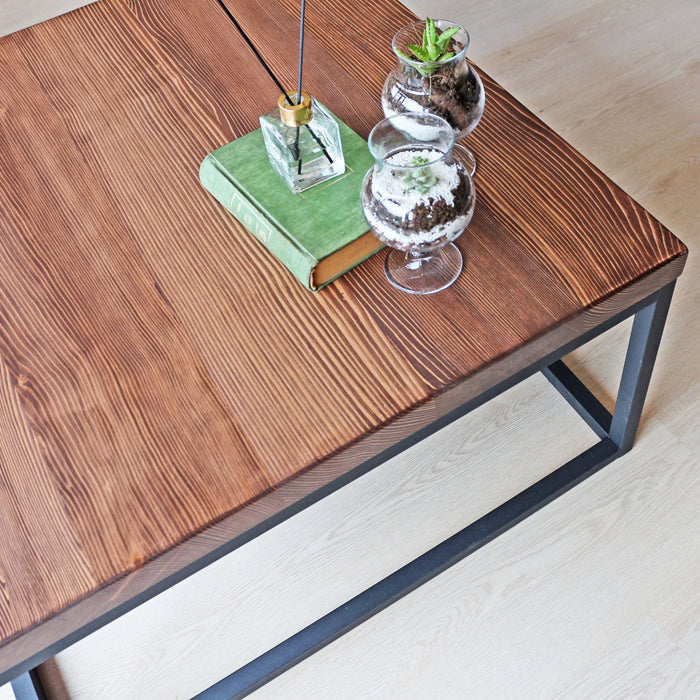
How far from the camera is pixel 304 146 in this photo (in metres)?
0.91

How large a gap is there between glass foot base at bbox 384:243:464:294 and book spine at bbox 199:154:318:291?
100mm

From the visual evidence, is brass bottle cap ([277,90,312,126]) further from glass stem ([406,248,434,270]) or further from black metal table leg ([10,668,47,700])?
black metal table leg ([10,668,47,700])

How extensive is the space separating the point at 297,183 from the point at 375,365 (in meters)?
0.26

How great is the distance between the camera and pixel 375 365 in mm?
804

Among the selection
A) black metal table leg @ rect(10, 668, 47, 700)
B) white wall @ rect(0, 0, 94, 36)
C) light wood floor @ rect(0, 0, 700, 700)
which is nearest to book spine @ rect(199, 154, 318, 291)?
light wood floor @ rect(0, 0, 700, 700)

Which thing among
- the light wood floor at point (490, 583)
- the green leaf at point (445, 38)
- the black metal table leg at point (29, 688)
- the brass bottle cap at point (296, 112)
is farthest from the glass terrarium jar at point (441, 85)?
the black metal table leg at point (29, 688)

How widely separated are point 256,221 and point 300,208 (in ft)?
0.18

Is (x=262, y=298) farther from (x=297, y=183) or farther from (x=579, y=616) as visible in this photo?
(x=579, y=616)

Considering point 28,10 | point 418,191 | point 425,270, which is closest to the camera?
point 418,191

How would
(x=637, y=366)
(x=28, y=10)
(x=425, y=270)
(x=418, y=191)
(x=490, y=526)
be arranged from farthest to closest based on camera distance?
(x=28, y=10)
(x=490, y=526)
(x=637, y=366)
(x=425, y=270)
(x=418, y=191)

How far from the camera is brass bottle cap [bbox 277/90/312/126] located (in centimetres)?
88

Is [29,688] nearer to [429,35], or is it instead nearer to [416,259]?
[416,259]

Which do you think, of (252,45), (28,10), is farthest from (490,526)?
(28,10)

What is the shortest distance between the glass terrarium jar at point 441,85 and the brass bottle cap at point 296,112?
10 centimetres
